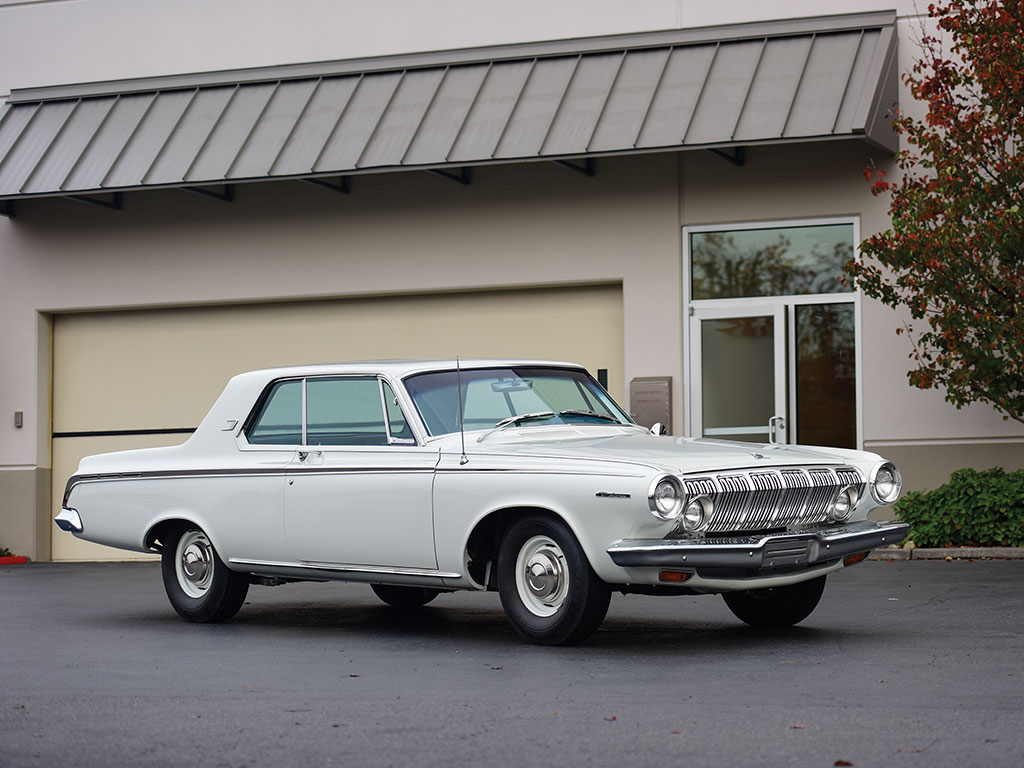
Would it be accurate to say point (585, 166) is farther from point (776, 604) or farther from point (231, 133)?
point (776, 604)

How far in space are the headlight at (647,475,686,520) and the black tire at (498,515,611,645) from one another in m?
0.48

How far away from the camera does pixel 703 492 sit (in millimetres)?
7250

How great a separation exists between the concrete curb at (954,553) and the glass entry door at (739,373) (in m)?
2.11

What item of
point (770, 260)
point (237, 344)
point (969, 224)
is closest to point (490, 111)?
point (770, 260)

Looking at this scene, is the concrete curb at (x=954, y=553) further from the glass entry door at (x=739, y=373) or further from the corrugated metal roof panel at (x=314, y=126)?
the corrugated metal roof panel at (x=314, y=126)

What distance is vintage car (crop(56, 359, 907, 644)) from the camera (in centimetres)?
730

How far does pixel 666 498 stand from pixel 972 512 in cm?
689

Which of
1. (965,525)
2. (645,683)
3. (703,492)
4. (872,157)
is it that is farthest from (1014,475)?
(645,683)

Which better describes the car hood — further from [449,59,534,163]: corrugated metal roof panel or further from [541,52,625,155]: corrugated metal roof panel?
[449,59,534,163]: corrugated metal roof panel

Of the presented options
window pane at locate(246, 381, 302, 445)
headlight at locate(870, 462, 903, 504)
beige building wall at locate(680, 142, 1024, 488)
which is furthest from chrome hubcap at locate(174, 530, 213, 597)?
beige building wall at locate(680, 142, 1024, 488)

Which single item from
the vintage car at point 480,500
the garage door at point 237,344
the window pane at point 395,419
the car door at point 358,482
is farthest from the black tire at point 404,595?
the garage door at point 237,344

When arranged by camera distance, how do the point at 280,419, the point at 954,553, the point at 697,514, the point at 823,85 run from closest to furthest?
the point at 697,514, the point at 280,419, the point at 954,553, the point at 823,85

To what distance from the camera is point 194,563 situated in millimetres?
9406

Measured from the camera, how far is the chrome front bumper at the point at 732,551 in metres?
7.12
